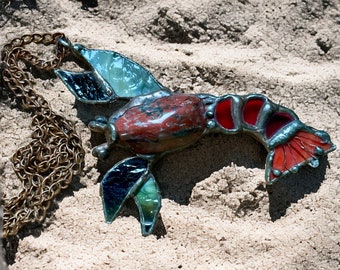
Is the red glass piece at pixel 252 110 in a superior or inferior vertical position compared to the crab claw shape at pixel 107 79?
inferior

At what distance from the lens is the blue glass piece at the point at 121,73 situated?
1.92m

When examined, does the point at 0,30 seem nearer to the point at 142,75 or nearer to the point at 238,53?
the point at 142,75

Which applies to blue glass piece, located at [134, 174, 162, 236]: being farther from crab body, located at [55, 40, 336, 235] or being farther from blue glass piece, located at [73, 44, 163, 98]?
blue glass piece, located at [73, 44, 163, 98]

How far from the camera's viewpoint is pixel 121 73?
1.94 metres

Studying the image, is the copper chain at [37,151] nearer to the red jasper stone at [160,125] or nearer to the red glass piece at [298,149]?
the red jasper stone at [160,125]

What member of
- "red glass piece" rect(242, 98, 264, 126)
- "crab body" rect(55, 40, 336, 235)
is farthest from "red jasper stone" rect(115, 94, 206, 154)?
"red glass piece" rect(242, 98, 264, 126)

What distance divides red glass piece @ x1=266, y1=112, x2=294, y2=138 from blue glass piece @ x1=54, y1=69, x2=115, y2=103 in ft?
1.31

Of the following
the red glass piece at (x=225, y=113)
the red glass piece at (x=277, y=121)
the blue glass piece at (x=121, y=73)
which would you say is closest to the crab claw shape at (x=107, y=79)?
the blue glass piece at (x=121, y=73)

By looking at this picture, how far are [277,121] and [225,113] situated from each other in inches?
5.1

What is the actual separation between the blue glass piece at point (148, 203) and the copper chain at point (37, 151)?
174mm

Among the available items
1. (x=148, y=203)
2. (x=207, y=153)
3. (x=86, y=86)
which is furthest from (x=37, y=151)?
(x=207, y=153)

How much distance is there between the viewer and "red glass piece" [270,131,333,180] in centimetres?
185

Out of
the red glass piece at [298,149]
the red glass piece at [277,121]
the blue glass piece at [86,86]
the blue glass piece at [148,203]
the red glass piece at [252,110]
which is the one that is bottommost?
the blue glass piece at [148,203]

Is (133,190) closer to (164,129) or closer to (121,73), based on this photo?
(164,129)
